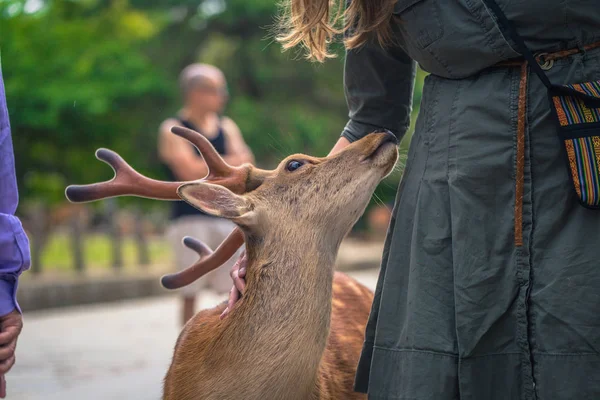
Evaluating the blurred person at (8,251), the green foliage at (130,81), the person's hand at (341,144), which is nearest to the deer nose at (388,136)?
the person's hand at (341,144)

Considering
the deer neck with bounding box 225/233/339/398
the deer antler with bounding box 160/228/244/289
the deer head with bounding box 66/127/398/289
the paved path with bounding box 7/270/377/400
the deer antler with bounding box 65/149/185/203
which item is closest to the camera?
the deer neck with bounding box 225/233/339/398

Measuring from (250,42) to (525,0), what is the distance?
744 inches

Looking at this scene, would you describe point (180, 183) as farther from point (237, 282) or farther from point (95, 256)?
point (95, 256)

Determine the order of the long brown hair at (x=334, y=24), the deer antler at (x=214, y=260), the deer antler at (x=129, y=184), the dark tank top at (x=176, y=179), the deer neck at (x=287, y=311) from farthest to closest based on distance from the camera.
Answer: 1. the dark tank top at (x=176, y=179)
2. the deer antler at (x=214, y=260)
3. the deer antler at (x=129, y=184)
4. the deer neck at (x=287, y=311)
5. the long brown hair at (x=334, y=24)

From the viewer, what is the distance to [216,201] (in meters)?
3.14

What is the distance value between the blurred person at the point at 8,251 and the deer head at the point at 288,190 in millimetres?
375

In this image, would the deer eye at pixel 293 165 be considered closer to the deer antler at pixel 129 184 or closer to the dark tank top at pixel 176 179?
the deer antler at pixel 129 184

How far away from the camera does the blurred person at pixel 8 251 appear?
2721 mm

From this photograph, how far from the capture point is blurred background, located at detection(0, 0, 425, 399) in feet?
26.8

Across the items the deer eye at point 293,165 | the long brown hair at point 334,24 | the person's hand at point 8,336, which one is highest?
the long brown hair at point 334,24

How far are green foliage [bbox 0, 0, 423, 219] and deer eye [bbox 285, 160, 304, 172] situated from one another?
9.33 m

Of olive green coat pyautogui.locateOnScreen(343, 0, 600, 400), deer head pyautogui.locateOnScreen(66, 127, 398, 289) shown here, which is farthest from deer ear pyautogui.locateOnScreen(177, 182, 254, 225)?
olive green coat pyautogui.locateOnScreen(343, 0, 600, 400)

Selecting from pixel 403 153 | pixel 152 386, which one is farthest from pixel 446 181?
pixel 152 386

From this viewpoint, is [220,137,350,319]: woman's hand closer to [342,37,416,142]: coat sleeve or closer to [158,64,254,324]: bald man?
[342,37,416,142]: coat sleeve
